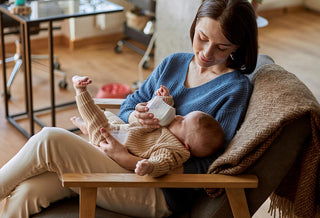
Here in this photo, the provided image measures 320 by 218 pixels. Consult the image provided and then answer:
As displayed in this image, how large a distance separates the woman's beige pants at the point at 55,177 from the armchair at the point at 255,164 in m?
0.10

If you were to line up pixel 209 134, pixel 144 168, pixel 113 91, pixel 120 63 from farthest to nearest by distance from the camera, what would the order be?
pixel 120 63 < pixel 113 91 < pixel 209 134 < pixel 144 168

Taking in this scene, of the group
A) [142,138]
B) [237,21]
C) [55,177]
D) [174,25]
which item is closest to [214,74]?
[237,21]

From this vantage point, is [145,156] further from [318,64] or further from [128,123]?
[318,64]

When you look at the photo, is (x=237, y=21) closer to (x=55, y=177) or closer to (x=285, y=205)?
(x=285, y=205)

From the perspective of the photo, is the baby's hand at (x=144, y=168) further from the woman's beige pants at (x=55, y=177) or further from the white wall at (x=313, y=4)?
the white wall at (x=313, y=4)

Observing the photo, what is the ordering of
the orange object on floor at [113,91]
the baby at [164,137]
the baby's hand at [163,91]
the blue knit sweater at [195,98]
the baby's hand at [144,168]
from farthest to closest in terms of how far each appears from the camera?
1. the orange object on floor at [113,91]
2. the baby's hand at [163,91]
3. the blue knit sweater at [195,98]
4. the baby at [164,137]
5. the baby's hand at [144,168]

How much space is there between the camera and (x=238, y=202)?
154 centimetres

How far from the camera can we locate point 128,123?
6.28 feet

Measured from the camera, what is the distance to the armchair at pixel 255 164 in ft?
4.87

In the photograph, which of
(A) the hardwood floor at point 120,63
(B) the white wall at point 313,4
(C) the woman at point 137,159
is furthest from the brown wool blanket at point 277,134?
(B) the white wall at point 313,4

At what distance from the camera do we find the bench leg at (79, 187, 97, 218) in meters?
1.48

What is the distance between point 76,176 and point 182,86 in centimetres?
63

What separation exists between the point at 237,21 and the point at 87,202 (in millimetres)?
800

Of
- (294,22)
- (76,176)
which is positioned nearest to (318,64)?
(294,22)
